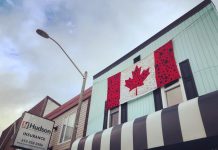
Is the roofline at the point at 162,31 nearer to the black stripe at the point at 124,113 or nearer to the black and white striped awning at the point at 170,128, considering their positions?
the black stripe at the point at 124,113

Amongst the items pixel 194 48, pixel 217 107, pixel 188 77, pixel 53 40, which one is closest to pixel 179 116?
pixel 217 107

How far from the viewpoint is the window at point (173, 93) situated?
6.90 metres

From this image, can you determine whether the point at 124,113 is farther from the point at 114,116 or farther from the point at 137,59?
the point at 137,59

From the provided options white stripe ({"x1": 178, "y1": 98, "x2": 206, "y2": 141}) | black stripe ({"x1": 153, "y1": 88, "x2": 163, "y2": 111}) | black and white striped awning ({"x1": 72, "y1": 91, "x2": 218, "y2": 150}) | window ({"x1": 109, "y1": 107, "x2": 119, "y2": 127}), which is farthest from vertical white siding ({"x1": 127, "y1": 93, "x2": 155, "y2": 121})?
white stripe ({"x1": 178, "y1": 98, "x2": 206, "y2": 141})

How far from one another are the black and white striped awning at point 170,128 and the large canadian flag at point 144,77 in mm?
2042

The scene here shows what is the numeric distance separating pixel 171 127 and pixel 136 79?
12.6 ft

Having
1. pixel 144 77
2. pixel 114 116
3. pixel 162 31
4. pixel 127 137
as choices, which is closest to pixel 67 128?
pixel 114 116

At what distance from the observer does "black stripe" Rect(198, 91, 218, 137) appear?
434cm

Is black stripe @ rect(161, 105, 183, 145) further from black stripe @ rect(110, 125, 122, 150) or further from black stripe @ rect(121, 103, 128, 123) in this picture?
black stripe @ rect(121, 103, 128, 123)

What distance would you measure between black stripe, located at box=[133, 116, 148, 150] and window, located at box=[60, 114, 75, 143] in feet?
22.3

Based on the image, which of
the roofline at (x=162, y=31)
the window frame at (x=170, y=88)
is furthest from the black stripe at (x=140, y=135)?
the roofline at (x=162, y=31)

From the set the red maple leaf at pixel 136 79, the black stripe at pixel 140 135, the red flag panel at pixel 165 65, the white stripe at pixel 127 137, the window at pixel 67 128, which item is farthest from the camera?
the window at pixel 67 128

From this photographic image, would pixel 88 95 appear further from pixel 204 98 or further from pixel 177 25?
pixel 204 98

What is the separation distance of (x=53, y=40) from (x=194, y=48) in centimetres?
591
